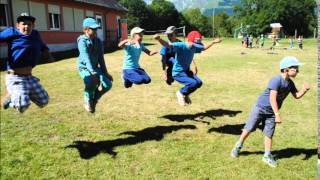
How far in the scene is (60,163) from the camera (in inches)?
261

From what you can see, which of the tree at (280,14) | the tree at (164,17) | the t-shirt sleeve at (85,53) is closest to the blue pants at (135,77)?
the t-shirt sleeve at (85,53)

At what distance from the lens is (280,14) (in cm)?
4384

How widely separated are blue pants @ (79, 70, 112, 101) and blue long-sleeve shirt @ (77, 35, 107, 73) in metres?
0.13

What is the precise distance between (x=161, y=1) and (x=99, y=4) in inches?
1810

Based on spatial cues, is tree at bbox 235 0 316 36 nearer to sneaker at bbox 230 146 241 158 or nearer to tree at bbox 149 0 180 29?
tree at bbox 149 0 180 29

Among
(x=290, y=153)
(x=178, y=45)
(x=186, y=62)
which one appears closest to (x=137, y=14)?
(x=186, y=62)

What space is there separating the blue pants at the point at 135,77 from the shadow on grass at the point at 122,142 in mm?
1080

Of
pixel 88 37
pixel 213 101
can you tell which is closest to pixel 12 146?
pixel 88 37

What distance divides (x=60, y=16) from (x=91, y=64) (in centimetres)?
2191

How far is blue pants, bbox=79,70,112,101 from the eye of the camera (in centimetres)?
780

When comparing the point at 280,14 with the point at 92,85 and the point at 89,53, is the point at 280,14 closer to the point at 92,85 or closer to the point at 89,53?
the point at 92,85

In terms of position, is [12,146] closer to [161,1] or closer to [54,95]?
[54,95]

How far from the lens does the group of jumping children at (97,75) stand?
19.8 feet

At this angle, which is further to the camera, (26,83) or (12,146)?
(12,146)
